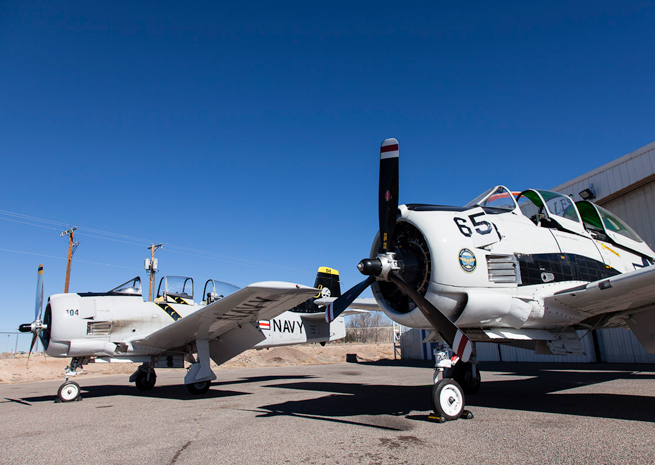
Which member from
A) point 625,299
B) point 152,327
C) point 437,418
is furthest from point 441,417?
point 152,327

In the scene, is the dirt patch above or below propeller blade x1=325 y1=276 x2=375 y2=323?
below

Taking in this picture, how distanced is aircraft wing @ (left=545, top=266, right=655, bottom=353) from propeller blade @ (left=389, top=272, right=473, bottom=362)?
1995mm

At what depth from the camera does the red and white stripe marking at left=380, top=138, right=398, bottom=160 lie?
18.6 feet

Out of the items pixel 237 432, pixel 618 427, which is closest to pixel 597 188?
pixel 618 427

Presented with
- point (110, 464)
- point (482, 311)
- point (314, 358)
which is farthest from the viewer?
point (314, 358)

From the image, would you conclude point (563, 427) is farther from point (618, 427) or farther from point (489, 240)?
point (489, 240)

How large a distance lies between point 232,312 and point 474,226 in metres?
5.23

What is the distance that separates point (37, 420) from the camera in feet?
21.2

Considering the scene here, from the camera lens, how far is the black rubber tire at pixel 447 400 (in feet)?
16.2

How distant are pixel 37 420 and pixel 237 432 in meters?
4.04

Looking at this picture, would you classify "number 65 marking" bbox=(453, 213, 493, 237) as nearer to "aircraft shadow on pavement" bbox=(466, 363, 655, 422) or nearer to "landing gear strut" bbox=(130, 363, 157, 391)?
"aircraft shadow on pavement" bbox=(466, 363, 655, 422)

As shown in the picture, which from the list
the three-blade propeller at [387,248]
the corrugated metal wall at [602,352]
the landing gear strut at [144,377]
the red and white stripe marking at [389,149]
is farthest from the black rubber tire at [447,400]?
the landing gear strut at [144,377]

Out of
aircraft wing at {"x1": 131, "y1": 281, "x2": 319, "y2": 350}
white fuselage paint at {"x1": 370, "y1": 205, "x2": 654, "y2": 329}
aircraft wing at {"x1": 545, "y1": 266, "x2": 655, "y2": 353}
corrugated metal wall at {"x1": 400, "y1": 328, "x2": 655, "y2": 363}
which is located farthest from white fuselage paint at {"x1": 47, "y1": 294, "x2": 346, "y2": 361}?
corrugated metal wall at {"x1": 400, "y1": 328, "x2": 655, "y2": 363}

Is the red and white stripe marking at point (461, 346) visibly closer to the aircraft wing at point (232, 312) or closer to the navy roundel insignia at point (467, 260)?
the navy roundel insignia at point (467, 260)
